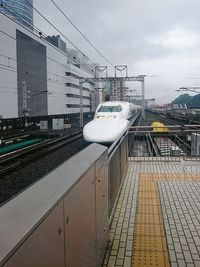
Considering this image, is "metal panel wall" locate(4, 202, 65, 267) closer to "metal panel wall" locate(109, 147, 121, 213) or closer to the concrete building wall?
"metal panel wall" locate(109, 147, 121, 213)

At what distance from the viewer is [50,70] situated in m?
77.4

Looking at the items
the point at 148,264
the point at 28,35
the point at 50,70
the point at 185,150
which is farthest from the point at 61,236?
the point at 50,70

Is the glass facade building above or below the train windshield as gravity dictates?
above

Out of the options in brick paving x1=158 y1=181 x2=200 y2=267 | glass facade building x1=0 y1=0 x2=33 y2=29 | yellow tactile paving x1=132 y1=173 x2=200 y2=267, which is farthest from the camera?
glass facade building x1=0 y1=0 x2=33 y2=29

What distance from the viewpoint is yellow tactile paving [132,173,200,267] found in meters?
4.59

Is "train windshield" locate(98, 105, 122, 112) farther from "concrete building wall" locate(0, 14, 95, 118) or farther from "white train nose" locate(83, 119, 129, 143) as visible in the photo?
"concrete building wall" locate(0, 14, 95, 118)

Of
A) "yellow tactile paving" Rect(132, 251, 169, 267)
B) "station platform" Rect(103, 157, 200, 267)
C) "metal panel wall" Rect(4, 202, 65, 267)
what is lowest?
"yellow tactile paving" Rect(132, 251, 169, 267)

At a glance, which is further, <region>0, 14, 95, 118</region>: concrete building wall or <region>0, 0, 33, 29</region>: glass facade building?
<region>0, 14, 95, 118</region>: concrete building wall

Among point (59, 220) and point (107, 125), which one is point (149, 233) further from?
point (107, 125)

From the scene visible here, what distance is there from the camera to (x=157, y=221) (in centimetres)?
609

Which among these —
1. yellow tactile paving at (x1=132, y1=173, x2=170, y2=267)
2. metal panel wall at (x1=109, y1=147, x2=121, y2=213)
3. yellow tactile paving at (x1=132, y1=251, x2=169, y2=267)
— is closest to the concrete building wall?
yellow tactile paving at (x1=132, y1=173, x2=170, y2=267)

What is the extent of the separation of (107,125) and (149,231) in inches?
504

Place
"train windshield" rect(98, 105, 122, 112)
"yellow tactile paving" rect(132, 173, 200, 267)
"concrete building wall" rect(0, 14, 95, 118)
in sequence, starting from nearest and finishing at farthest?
"yellow tactile paving" rect(132, 173, 200, 267) → "train windshield" rect(98, 105, 122, 112) → "concrete building wall" rect(0, 14, 95, 118)

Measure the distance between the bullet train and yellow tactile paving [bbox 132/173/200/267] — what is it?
8119 mm
